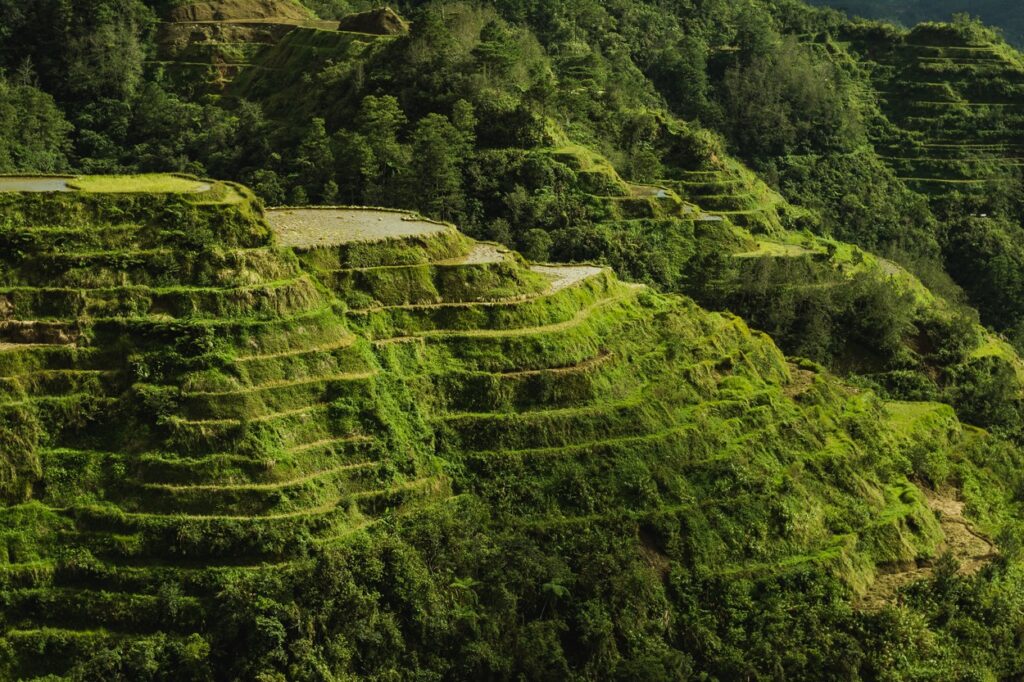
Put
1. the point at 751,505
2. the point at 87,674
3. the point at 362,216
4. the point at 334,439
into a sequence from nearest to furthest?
1. the point at 87,674
2. the point at 334,439
3. the point at 751,505
4. the point at 362,216

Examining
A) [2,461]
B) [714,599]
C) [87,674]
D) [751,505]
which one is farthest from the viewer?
[751,505]

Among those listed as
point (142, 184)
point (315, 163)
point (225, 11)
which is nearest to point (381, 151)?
point (315, 163)

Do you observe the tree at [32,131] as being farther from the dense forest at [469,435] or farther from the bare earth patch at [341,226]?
the bare earth patch at [341,226]

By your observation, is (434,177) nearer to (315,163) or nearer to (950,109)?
(315,163)

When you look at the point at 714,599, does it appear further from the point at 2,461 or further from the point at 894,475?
the point at 2,461

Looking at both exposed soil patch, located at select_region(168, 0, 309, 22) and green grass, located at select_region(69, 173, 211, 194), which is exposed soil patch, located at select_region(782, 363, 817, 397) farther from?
exposed soil patch, located at select_region(168, 0, 309, 22)

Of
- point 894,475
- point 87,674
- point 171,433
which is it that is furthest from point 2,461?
point 894,475
